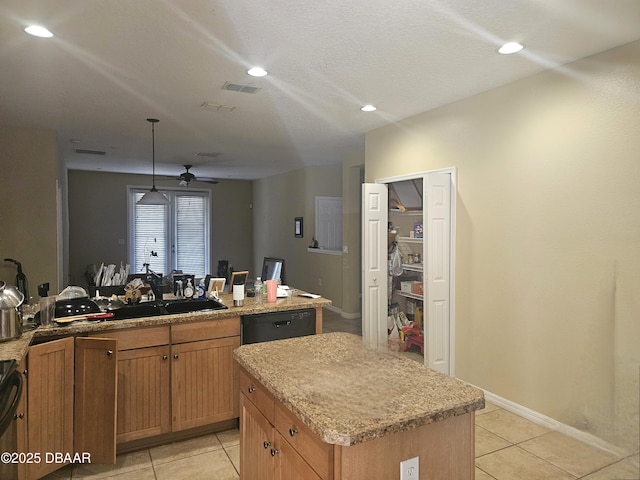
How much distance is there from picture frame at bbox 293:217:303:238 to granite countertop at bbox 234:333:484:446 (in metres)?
5.82

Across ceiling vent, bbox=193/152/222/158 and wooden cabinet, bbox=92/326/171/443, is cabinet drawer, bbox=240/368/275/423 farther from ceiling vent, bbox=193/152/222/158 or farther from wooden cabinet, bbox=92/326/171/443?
ceiling vent, bbox=193/152/222/158

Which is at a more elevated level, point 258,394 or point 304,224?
point 304,224

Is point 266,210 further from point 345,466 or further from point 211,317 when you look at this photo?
point 345,466

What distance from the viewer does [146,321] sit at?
105 inches

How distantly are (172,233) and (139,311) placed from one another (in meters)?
7.03

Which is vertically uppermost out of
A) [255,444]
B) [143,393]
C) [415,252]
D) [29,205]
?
[29,205]

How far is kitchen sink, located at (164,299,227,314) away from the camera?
10.1 ft

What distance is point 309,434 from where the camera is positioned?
1.36m

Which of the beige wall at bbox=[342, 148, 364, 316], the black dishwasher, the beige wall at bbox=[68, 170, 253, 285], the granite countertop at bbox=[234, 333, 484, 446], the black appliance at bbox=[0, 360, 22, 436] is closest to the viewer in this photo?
the granite countertop at bbox=[234, 333, 484, 446]

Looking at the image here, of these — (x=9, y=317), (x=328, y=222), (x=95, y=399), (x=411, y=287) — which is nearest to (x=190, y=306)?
(x=95, y=399)

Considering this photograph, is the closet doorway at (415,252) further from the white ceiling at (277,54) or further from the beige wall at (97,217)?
the beige wall at (97,217)

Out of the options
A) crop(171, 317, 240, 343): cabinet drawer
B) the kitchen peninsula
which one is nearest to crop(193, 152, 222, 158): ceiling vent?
the kitchen peninsula

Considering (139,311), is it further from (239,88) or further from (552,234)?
(552,234)

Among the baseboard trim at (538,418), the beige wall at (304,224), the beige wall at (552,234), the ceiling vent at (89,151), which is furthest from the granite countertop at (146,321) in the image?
the ceiling vent at (89,151)
